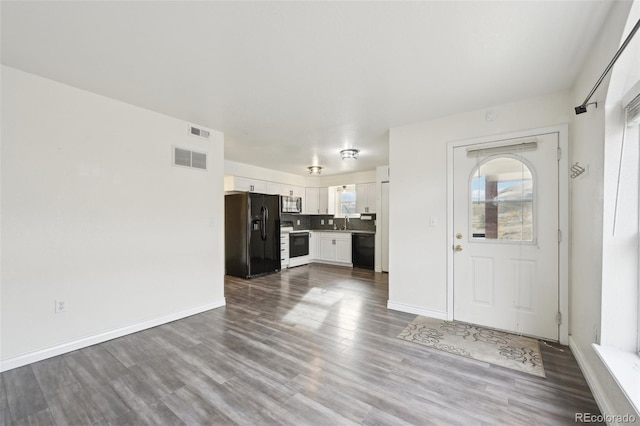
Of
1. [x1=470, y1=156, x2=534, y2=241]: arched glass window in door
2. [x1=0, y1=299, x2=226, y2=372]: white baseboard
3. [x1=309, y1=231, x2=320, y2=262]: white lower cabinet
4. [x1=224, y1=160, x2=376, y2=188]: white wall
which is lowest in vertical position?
[x1=0, y1=299, x2=226, y2=372]: white baseboard

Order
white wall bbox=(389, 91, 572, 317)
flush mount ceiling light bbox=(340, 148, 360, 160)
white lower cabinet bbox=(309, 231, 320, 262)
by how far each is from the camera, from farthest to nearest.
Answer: white lower cabinet bbox=(309, 231, 320, 262)
flush mount ceiling light bbox=(340, 148, 360, 160)
white wall bbox=(389, 91, 572, 317)

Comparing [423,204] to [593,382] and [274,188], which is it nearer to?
[593,382]

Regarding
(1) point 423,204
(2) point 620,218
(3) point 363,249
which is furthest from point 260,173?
(2) point 620,218

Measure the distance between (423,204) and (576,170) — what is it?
1.48 m

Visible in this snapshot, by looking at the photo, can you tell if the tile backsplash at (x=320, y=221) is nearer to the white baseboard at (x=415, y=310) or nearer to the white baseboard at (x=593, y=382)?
the white baseboard at (x=415, y=310)

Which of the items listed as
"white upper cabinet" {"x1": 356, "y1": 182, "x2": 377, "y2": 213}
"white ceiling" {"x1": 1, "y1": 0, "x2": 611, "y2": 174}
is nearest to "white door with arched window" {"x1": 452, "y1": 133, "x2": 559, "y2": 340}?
"white ceiling" {"x1": 1, "y1": 0, "x2": 611, "y2": 174}

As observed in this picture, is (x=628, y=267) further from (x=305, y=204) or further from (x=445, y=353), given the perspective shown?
(x=305, y=204)

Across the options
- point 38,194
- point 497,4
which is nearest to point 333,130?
point 497,4

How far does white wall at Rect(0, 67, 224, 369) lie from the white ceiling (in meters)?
0.29

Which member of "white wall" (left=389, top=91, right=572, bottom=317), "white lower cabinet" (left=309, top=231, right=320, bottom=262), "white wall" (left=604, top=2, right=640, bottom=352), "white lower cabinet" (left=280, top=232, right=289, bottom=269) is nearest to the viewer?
"white wall" (left=604, top=2, right=640, bottom=352)

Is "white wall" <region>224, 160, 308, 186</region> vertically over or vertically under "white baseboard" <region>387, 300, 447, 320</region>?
over

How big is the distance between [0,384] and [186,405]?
61.9 inches

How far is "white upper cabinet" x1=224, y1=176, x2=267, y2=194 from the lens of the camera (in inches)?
229

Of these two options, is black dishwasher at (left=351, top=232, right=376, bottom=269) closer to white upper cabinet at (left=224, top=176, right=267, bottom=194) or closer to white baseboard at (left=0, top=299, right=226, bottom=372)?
white upper cabinet at (left=224, top=176, right=267, bottom=194)
